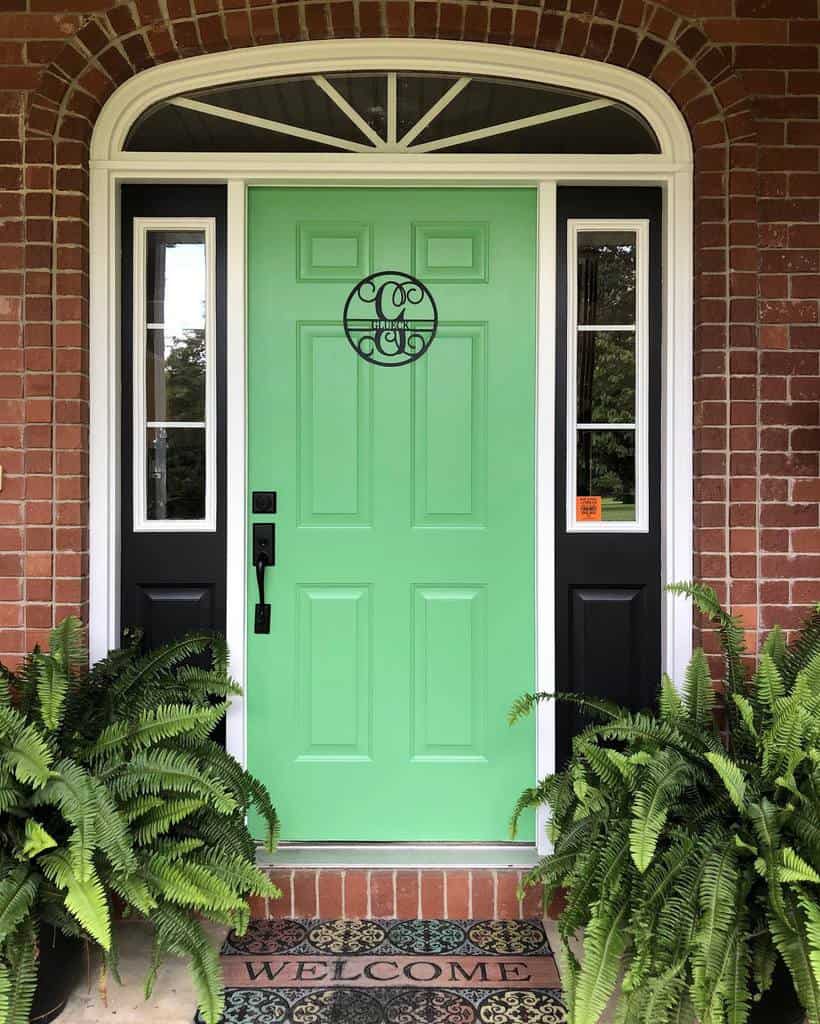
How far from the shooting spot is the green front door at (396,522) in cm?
291

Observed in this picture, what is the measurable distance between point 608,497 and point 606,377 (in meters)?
0.43

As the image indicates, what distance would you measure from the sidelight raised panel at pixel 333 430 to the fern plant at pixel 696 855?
1129 mm

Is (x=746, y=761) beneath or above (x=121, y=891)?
above

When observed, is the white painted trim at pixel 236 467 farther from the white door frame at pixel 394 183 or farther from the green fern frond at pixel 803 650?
the green fern frond at pixel 803 650

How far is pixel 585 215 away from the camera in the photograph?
2898mm

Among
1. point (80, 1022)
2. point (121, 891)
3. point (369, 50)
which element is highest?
point (369, 50)

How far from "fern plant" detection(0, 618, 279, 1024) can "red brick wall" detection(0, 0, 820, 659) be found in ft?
1.48

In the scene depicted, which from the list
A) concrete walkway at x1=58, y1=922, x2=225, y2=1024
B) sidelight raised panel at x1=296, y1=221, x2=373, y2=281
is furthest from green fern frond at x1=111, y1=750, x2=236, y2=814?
sidelight raised panel at x1=296, y1=221, x2=373, y2=281

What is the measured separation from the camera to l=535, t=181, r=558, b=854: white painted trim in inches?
113

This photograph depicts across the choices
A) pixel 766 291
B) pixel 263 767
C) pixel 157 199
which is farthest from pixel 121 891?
pixel 766 291

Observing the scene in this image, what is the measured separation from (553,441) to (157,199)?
1.63 meters

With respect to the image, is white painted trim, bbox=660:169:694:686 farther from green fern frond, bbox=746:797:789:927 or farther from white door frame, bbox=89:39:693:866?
green fern frond, bbox=746:797:789:927

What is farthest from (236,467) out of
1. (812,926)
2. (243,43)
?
(812,926)

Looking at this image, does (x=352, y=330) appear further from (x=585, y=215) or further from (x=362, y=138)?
(x=585, y=215)
